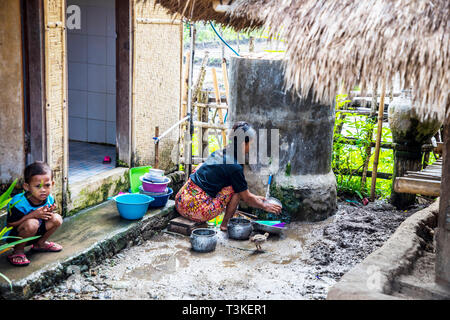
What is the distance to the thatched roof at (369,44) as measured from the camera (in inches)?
119

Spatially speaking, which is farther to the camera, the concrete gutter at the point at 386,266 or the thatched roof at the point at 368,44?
the concrete gutter at the point at 386,266

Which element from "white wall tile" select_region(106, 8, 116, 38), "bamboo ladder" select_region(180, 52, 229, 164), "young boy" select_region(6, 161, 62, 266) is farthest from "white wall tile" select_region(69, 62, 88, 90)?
"young boy" select_region(6, 161, 62, 266)

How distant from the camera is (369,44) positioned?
3.21m

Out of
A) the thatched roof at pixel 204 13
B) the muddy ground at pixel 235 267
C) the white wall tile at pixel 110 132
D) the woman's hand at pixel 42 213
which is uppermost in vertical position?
the thatched roof at pixel 204 13

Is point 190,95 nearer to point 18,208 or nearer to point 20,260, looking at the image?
point 18,208

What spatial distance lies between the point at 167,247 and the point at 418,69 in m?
3.08

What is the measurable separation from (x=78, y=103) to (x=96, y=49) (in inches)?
31.9

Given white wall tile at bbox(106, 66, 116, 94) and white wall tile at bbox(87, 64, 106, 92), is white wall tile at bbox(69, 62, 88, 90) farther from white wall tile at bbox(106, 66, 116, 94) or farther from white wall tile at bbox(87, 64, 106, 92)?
white wall tile at bbox(106, 66, 116, 94)

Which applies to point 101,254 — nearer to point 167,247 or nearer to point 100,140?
point 167,247

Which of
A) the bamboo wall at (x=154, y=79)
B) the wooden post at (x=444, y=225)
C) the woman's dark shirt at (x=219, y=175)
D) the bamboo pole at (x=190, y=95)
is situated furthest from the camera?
the bamboo pole at (x=190, y=95)

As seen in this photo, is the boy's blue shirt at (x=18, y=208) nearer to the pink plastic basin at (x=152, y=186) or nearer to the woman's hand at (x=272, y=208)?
the pink plastic basin at (x=152, y=186)

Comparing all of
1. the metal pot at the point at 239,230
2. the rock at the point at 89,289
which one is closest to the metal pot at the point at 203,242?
the metal pot at the point at 239,230

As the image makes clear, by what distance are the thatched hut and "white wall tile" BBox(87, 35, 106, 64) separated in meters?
3.64

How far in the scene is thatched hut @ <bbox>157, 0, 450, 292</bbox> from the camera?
3.03 meters
